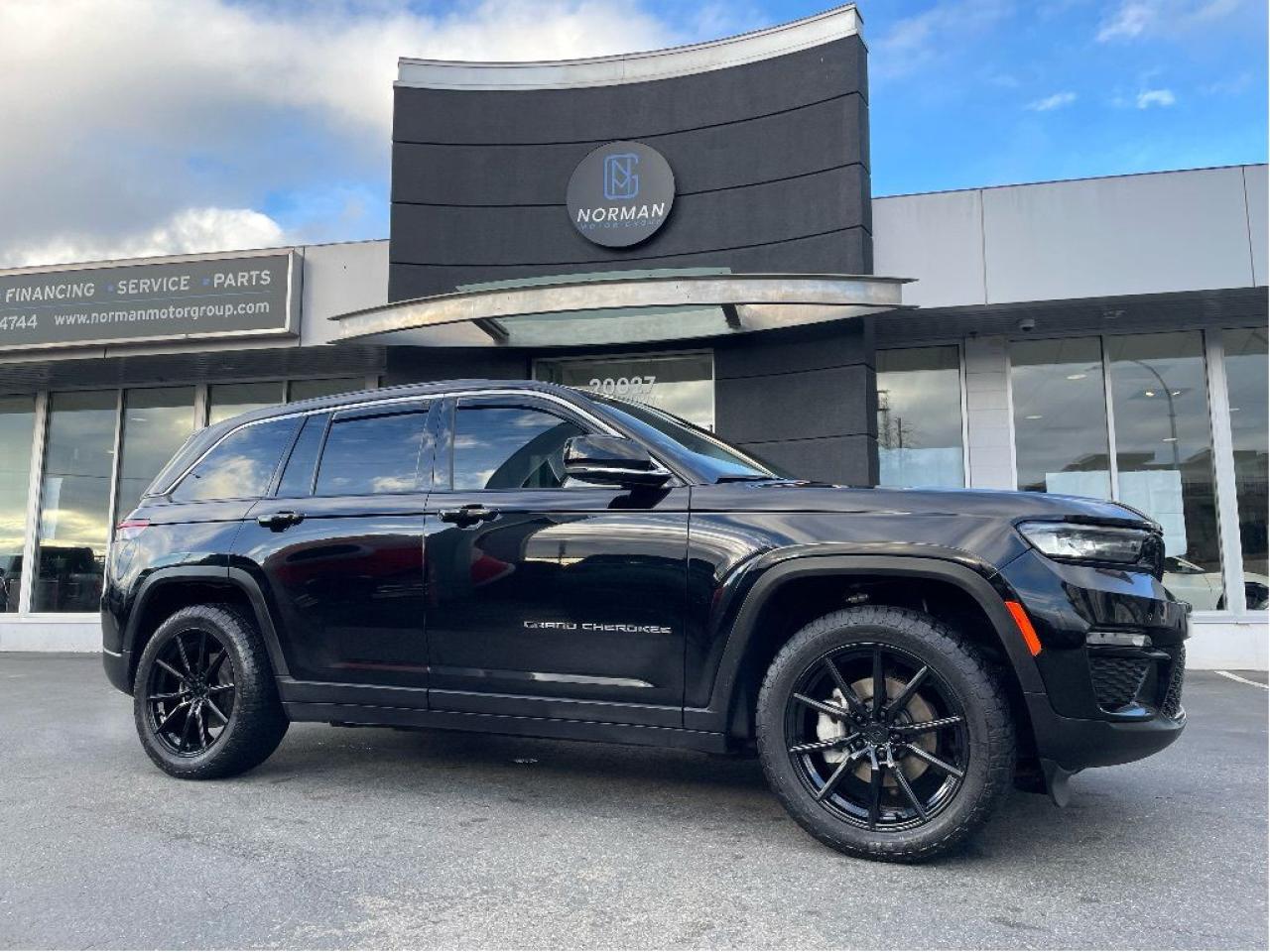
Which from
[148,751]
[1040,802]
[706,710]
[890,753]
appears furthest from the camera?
[148,751]

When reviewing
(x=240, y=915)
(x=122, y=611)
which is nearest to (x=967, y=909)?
(x=240, y=915)

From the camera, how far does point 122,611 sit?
14.9ft

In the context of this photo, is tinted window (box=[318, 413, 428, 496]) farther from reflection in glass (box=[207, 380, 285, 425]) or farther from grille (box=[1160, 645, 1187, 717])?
reflection in glass (box=[207, 380, 285, 425])

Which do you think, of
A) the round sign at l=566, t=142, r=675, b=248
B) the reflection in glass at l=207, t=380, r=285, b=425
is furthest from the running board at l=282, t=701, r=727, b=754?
the reflection in glass at l=207, t=380, r=285, b=425

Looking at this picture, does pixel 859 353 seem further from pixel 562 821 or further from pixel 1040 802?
pixel 562 821

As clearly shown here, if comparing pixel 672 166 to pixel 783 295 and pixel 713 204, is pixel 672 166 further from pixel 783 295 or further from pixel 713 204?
pixel 783 295

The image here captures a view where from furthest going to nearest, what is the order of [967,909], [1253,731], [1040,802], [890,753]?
1. [1253,731]
2. [1040,802]
3. [890,753]
4. [967,909]

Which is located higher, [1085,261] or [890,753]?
[1085,261]

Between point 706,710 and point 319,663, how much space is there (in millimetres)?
1812

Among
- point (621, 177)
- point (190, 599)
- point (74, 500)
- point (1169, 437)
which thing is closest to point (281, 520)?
point (190, 599)

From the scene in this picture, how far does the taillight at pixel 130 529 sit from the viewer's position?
468 cm

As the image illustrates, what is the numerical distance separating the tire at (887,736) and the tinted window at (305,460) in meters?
2.42

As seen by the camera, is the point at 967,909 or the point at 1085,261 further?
the point at 1085,261

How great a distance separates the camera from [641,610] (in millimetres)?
3385
